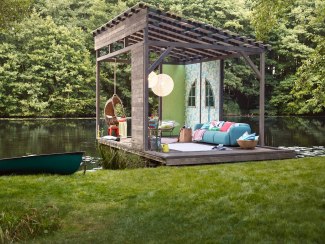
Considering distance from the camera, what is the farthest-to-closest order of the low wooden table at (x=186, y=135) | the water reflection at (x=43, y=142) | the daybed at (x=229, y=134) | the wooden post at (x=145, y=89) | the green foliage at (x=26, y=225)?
the water reflection at (x=43, y=142)
the low wooden table at (x=186, y=135)
the daybed at (x=229, y=134)
the wooden post at (x=145, y=89)
the green foliage at (x=26, y=225)

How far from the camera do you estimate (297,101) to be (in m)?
32.0

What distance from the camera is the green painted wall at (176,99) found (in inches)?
571

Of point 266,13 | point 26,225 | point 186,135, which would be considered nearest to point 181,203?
point 26,225

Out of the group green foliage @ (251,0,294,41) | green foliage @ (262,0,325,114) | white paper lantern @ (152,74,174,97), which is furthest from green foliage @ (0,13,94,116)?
green foliage @ (251,0,294,41)

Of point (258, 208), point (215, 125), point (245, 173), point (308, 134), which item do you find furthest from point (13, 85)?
point (258, 208)

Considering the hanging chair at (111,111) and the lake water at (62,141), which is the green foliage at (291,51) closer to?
the lake water at (62,141)

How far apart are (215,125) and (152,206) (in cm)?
666

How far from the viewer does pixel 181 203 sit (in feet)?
17.4

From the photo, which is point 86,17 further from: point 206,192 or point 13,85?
point 206,192

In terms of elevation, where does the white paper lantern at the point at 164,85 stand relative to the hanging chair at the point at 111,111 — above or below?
above

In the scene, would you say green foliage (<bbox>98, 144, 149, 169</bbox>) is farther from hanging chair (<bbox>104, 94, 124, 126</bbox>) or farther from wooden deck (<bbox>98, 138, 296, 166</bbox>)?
hanging chair (<bbox>104, 94, 124, 126</bbox>)

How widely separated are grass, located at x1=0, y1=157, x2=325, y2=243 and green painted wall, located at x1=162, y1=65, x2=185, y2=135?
6738mm

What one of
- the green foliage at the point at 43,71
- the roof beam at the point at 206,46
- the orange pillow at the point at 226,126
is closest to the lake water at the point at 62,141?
the orange pillow at the point at 226,126

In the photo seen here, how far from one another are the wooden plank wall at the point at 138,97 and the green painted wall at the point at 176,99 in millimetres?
4371
